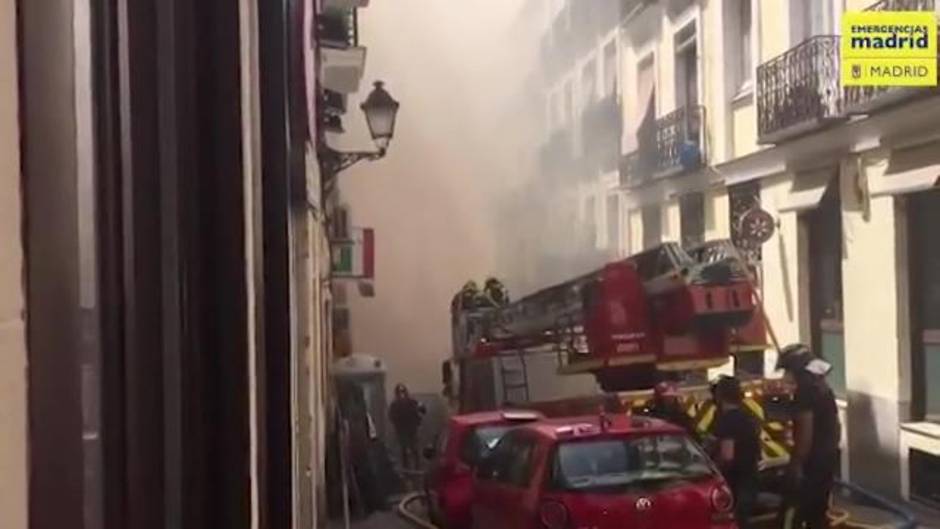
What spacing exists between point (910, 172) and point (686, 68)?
23 centimetres

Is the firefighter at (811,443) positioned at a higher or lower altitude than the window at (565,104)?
lower

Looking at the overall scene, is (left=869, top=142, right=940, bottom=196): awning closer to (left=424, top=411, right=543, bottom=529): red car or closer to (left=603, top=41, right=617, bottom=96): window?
(left=603, top=41, right=617, bottom=96): window

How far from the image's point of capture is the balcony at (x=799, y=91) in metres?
0.95

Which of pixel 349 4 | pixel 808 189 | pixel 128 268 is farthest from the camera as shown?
pixel 808 189

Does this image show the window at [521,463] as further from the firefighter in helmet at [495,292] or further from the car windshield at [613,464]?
the firefighter in helmet at [495,292]

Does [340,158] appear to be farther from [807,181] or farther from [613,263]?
[807,181]

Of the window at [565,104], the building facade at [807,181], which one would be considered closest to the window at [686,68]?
the building facade at [807,181]

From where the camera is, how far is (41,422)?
1.54ft

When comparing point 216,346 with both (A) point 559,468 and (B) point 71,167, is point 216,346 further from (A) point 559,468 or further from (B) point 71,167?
(A) point 559,468

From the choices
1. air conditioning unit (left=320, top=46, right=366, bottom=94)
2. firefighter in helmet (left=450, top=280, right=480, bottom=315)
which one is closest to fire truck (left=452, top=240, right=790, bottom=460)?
firefighter in helmet (left=450, top=280, right=480, bottom=315)

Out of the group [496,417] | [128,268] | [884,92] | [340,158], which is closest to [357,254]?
[340,158]

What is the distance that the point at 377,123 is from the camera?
0.89 meters

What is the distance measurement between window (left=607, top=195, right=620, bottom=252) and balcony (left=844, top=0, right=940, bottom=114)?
9.4 inches

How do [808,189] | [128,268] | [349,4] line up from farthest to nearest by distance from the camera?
[808,189] → [349,4] → [128,268]
